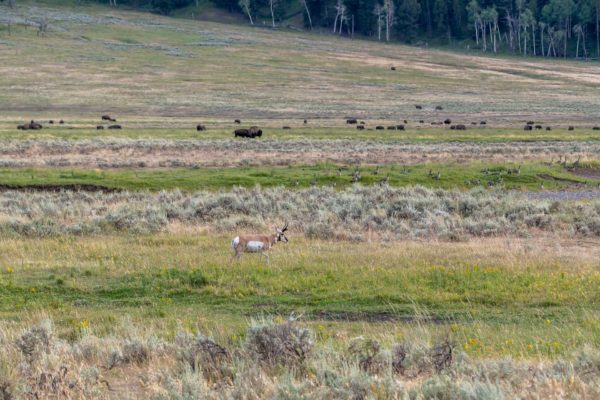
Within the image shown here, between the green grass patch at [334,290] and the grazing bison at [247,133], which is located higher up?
the grazing bison at [247,133]

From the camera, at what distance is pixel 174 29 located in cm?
13988

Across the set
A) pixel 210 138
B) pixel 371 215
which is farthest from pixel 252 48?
pixel 371 215

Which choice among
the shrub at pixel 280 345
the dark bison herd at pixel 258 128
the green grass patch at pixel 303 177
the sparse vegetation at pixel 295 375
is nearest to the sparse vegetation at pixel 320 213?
the green grass patch at pixel 303 177

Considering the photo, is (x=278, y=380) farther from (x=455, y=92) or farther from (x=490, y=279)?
(x=455, y=92)

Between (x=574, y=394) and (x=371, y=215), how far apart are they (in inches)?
580

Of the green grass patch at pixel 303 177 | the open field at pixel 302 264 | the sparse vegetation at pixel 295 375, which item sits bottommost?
the green grass patch at pixel 303 177

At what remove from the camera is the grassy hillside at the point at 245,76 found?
77.7 m

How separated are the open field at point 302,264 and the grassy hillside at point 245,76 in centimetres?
1939

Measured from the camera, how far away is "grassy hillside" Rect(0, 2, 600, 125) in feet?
255

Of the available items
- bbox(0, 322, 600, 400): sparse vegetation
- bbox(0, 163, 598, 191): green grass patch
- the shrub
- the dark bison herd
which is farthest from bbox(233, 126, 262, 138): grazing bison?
the shrub

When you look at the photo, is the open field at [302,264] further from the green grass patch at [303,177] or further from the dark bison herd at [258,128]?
the dark bison herd at [258,128]

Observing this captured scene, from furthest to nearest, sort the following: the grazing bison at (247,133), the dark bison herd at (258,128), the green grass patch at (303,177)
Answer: the dark bison herd at (258,128) → the grazing bison at (247,133) → the green grass patch at (303,177)

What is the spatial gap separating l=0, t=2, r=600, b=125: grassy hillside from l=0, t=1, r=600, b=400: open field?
19391mm

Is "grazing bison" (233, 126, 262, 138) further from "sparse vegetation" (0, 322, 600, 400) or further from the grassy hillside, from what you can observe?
"sparse vegetation" (0, 322, 600, 400)
